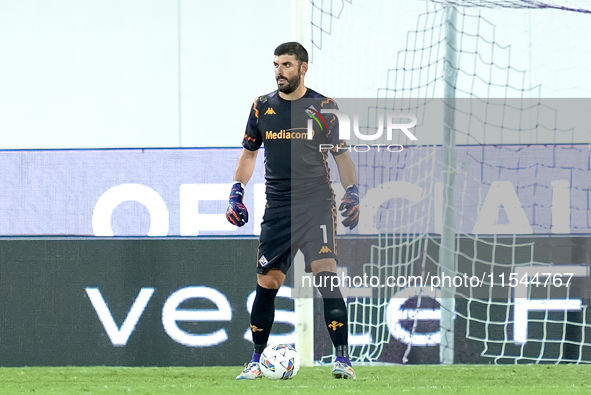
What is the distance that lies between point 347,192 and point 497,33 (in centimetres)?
374

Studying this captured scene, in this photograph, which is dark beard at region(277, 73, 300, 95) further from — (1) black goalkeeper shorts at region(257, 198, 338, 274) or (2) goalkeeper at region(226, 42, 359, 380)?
(1) black goalkeeper shorts at region(257, 198, 338, 274)

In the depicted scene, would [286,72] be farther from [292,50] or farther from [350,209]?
[350,209]

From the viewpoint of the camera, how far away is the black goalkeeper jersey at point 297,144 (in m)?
4.89

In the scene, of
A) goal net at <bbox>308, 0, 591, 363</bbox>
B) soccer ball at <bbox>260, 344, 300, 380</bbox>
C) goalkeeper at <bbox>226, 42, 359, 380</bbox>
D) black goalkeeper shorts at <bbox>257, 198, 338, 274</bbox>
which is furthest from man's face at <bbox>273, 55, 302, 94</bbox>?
soccer ball at <bbox>260, 344, 300, 380</bbox>

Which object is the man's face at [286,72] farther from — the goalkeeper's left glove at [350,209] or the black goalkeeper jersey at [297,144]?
the goalkeeper's left glove at [350,209]

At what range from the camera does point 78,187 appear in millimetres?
6605

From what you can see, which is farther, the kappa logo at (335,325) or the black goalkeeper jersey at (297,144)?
the black goalkeeper jersey at (297,144)

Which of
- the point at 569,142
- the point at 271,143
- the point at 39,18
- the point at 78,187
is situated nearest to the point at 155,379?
the point at 271,143

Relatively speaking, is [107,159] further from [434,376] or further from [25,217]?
[434,376]

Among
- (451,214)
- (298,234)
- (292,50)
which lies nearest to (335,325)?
(298,234)

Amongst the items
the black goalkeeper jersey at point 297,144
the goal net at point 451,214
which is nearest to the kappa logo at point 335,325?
the black goalkeeper jersey at point 297,144

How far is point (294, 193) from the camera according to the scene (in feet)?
16.0

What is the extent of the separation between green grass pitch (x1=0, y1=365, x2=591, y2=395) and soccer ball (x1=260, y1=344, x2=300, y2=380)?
2.1 inches

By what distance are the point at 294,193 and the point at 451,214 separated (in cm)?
184
